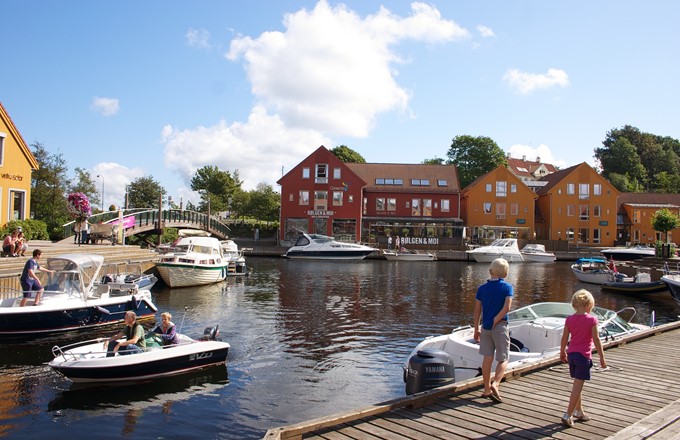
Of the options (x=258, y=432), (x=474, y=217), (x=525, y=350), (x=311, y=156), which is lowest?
(x=258, y=432)

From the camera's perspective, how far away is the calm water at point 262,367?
404 inches

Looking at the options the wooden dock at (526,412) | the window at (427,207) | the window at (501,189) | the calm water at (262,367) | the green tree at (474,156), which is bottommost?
the calm water at (262,367)

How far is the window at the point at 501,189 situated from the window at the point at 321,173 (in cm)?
2327

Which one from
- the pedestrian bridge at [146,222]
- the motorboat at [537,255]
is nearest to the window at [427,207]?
the motorboat at [537,255]

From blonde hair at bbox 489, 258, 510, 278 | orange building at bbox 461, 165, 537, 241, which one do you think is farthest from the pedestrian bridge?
orange building at bbox 461, 165, 537, 241

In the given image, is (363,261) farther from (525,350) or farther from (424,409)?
(424,409)

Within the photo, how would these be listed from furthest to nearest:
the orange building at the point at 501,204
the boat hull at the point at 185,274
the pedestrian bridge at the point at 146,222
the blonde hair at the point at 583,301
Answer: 1. the orange building at the point at 501,204
2. the pedestrian bridge at the point at 146,222
3. the boat hull at the point at 185,274
4. the blonde hair at the point at 583,301

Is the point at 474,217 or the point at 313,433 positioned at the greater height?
the point at 474,217

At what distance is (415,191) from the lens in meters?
66.1

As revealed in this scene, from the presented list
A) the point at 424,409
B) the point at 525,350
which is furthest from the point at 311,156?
the point at 424,409

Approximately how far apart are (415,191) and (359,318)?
46330 millimetres

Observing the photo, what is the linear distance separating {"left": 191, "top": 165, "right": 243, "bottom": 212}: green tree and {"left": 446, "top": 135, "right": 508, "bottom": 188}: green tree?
128 ft

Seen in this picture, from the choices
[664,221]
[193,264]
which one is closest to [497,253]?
[664,221]

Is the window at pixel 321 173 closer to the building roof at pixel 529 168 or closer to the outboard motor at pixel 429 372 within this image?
the outboard motor at pixel 429 372
